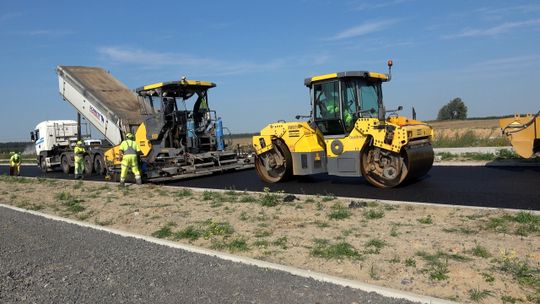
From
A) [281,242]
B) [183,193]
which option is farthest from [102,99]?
[281,242]

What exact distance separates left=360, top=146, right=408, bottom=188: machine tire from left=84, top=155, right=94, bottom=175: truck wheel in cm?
1129

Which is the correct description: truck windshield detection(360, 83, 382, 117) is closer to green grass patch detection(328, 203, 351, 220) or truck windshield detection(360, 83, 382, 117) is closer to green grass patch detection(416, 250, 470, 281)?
green grass patch detection(328, 203, 351, 220)

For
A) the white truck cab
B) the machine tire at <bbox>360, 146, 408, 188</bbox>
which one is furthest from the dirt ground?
the white truck cab

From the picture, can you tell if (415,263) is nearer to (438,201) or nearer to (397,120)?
(438,201)

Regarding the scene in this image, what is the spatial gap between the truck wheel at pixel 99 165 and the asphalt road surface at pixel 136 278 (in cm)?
1098

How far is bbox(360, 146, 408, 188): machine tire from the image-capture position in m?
9.55

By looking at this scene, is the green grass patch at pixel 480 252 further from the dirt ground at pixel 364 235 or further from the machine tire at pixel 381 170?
the machine tire at pixel 381 170

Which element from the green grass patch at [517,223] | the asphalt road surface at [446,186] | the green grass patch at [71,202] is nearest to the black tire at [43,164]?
the green grass patch at [71,202]

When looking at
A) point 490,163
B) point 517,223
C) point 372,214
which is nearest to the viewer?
point 517,223

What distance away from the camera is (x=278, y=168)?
39.0ft

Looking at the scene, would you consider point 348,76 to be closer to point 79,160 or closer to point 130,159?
point 130,159

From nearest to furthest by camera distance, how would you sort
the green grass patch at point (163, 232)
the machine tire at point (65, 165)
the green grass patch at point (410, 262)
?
the green grass patch at point (410, 262) → the green grass patch at point (163, 232) → the machine tire at point (65, 165)

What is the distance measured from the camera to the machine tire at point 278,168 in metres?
11.5

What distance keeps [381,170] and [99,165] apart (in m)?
11.2
